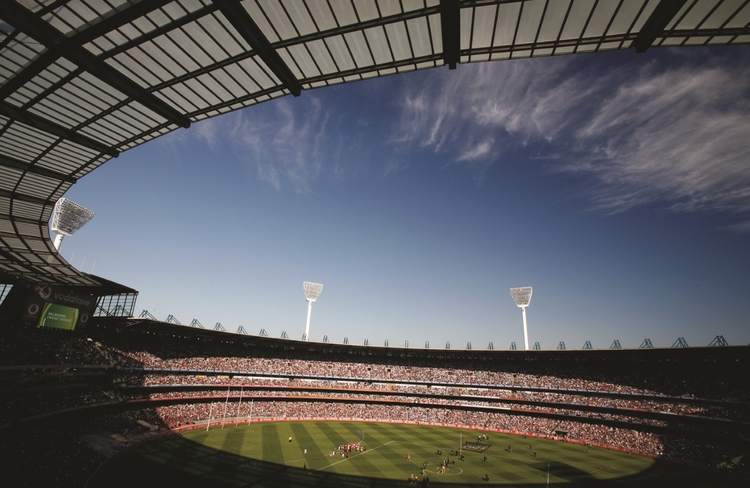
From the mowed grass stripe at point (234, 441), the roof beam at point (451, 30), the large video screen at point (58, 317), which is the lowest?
the mowed grass stripe at point (234, 441)

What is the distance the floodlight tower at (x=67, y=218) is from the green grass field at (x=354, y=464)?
44.3 meters

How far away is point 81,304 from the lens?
136 feet

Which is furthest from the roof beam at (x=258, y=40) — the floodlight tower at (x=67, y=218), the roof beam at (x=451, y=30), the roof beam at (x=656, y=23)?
the floodlight tower at (x=67, y=218)

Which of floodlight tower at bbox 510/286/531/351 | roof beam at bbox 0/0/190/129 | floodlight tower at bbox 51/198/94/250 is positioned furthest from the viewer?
floodlight tower at bbox 510/286/531/351

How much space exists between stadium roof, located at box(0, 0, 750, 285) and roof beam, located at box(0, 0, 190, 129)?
0.11 feet

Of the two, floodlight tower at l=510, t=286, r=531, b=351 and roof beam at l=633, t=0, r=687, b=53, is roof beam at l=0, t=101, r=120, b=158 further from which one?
floodlight tower at l=510, t=286, r=531, b=351

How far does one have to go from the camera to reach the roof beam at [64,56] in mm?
9023

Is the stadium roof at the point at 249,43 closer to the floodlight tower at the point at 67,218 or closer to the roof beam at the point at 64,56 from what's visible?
the roof beam at the point at 64,56

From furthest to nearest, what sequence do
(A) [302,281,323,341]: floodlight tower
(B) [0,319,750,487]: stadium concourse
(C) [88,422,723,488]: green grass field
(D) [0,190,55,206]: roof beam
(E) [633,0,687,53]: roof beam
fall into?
(A) [302,281,323,341]: floodlight tower < (B) [0,319,750,487]: stadium concourse < (C) [88,422,723,488]: green grass field < (D) [0,190,55,206]: roof beam < (E) [633,0,687,53]: roof beam

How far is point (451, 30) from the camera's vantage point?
362 inches

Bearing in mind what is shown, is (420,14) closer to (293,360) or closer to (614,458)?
(614,458)

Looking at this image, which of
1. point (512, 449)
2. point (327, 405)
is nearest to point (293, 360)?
point (327, 405)

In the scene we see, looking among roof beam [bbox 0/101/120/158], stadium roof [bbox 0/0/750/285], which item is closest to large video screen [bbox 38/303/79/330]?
stadium roof [bbox 0/0/750/285]

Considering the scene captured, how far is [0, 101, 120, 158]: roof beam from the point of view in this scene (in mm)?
12977
